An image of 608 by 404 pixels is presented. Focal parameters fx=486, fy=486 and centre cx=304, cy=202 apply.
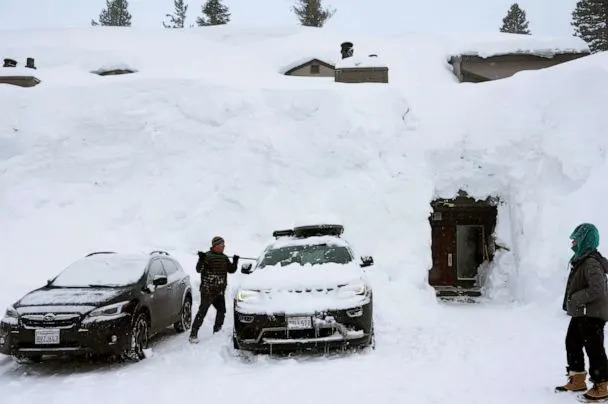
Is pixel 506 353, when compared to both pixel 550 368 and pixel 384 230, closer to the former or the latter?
pixel 550 368

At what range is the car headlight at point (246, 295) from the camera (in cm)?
711

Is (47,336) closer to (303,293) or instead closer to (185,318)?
(185,318)

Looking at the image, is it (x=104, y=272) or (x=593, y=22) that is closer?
(x=104, y=272)

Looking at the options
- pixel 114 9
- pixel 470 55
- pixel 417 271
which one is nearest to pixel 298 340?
pixel 417 271

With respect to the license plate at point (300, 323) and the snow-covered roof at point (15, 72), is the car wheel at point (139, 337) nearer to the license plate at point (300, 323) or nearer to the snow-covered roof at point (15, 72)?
the license plate at point (300, 323)

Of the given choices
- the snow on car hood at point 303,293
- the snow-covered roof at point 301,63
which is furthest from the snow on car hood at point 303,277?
the snow-covered roof at point 301,63

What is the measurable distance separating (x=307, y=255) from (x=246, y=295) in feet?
5.37

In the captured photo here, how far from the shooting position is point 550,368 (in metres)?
6.19

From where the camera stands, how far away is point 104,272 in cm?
797

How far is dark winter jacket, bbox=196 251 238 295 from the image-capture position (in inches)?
327

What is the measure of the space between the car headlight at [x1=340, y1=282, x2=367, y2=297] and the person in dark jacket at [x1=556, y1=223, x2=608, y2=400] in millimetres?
2816

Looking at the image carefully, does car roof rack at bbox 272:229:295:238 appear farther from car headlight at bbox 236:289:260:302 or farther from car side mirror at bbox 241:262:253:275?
car headlight at bbox 236:289:260:302

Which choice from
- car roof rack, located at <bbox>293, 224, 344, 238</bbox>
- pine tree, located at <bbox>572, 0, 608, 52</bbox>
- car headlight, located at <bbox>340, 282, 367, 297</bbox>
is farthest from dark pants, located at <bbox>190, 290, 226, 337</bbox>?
pine tree, located at <bbox>572, 0, 608, 52</bbox>

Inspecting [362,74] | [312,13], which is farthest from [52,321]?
[312,13]
